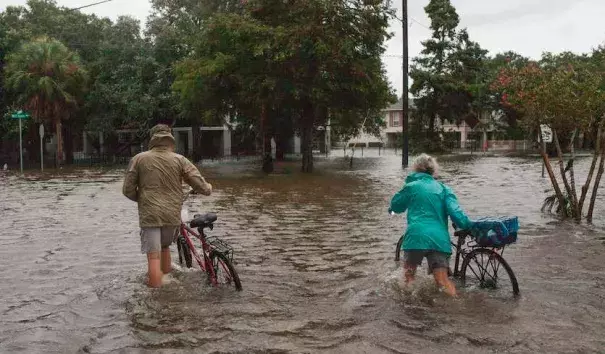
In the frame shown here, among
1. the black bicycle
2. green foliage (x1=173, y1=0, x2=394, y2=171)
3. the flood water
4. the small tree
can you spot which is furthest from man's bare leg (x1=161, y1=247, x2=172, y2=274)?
green foliage (x1=173, y1=0, x2=394, y2=171)

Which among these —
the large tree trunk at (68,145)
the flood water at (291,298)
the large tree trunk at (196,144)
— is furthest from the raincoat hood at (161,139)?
the large tree trunk at (68,145)

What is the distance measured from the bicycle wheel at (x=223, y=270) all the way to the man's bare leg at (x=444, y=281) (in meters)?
2.06

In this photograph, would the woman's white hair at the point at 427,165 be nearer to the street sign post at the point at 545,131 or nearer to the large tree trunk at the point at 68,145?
the street sign post at the point at 545,131

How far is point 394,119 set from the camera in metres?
99.7

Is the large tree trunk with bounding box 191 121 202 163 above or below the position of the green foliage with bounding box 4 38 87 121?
below

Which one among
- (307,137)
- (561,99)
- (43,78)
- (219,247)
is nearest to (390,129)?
(43,78)

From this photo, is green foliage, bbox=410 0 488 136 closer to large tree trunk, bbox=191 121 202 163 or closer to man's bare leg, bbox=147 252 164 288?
large tree trunk, bbox=191 121 202 163

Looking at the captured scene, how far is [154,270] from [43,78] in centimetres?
3657

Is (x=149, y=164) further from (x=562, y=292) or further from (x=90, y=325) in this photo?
(x=562, y=292)

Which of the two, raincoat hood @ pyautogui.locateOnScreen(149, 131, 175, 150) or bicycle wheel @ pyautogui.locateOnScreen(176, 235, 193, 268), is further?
bicycle wheel @ pyautogui.locateOnScreen(176, 235, 193, 268)

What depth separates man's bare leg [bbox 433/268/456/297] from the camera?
6.32 meters

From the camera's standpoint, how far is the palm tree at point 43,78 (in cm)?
4016

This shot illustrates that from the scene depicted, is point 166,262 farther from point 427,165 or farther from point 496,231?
point 496,231

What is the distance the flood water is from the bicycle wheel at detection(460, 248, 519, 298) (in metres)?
0.21
